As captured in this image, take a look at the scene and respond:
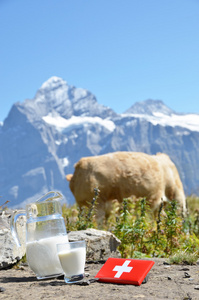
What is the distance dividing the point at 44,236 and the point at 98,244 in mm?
1194

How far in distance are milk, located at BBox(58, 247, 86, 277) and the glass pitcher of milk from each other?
7.7 inches

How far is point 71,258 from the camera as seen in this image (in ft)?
10.2

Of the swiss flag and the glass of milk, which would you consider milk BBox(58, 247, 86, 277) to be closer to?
the glass of milk

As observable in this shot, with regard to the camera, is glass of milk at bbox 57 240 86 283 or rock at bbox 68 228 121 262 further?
rock at bbox 68 228 121 262

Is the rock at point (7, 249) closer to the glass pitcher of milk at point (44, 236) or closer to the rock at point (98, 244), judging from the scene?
the rock at point (98, 244)

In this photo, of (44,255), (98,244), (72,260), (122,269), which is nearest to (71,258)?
(72,260)

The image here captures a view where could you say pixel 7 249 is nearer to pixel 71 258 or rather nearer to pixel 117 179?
pixel 71 258

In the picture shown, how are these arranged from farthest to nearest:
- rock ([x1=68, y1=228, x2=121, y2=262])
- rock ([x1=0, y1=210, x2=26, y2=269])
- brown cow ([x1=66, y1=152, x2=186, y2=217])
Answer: brown cow ([x1=66, y1=152, x2=186, y2=217]), rock ([x1=68, y1=228, x2=121, y2=262]), rock ([x1=0, y1=210, x2=26, y2=269])

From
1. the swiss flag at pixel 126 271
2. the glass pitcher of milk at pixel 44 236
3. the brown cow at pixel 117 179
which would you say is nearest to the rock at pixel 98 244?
the glass pitcher of milk at pixel 44 236

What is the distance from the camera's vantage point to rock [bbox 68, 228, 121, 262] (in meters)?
4.37

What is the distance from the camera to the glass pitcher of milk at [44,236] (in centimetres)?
331

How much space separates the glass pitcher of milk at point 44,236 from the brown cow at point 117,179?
15.5 ft

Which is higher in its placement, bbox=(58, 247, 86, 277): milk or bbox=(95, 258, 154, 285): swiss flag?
bbox=(58, 247, 86, 277): milk

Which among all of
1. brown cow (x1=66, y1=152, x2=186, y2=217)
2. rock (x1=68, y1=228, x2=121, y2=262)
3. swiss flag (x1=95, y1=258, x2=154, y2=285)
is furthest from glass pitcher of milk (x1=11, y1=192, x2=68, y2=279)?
brown cow (x1=66, y1=152, x2=186, y2=217)
